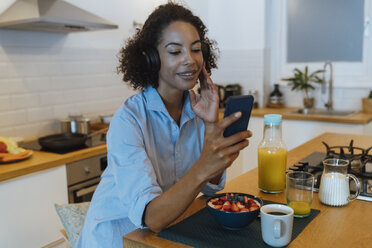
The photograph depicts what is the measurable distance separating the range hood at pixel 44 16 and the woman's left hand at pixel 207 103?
129 cm

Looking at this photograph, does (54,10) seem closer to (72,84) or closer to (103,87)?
(72,84)

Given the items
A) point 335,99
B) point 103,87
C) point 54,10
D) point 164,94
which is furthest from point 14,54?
point 335,99

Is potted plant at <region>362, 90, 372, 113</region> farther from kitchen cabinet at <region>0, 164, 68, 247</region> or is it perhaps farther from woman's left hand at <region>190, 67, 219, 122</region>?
kitchen cabinet at <region>0, 164, 68, 247</region>

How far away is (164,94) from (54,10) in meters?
1.23

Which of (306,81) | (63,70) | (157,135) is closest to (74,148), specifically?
(63,70)

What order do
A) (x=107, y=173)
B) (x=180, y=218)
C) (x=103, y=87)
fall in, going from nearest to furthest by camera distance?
(x=180, y=218) < (x=107, y=173) < (x=103, y=87)

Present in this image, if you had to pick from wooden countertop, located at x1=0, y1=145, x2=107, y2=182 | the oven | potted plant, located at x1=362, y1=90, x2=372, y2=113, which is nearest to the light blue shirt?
wooden countertop, located at x1=0, y1=145, x2=107, y2=182

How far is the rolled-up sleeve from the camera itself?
117cm

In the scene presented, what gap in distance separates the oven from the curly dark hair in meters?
1.01

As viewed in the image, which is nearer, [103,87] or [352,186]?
[352,186]

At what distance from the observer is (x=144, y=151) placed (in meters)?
1.26

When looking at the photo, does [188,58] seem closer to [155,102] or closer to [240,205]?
[155,102]

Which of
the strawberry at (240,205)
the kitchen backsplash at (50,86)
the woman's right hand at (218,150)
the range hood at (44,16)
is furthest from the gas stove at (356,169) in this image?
the kitchen backsplash at (50,86)

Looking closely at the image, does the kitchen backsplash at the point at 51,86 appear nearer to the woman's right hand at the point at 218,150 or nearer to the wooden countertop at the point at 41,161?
the wooden countertop at the point at 41,161
